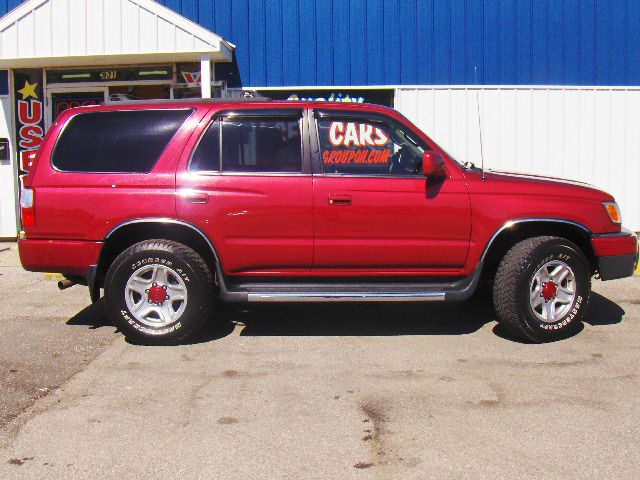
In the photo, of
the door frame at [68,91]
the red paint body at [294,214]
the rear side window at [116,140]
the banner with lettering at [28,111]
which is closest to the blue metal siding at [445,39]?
the door frame at [68,91]

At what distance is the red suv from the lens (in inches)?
235

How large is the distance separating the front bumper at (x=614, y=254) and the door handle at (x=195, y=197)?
3169mm

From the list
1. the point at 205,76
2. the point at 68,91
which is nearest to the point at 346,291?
the point at 205,76

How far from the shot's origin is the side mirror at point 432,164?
230 inches

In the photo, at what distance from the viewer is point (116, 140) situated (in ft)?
20.2

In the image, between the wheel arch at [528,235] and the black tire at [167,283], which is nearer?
the black tire at [167,283]

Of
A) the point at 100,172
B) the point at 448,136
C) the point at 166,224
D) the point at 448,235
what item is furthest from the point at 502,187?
the point at 448,136

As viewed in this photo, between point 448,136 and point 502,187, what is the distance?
5.85 meters

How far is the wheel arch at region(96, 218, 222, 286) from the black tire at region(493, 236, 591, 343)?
7.58ft

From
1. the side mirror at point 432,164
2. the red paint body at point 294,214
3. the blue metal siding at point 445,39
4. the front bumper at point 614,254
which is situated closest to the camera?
the side mirror at point 432,164

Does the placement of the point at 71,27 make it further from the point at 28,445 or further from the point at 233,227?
the point at 28,445

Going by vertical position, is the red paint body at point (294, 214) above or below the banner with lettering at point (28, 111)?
below

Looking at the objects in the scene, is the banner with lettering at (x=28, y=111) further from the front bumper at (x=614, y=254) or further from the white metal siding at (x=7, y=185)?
the front bumper at (x=614, y=254)

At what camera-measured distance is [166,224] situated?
20.0 ft
